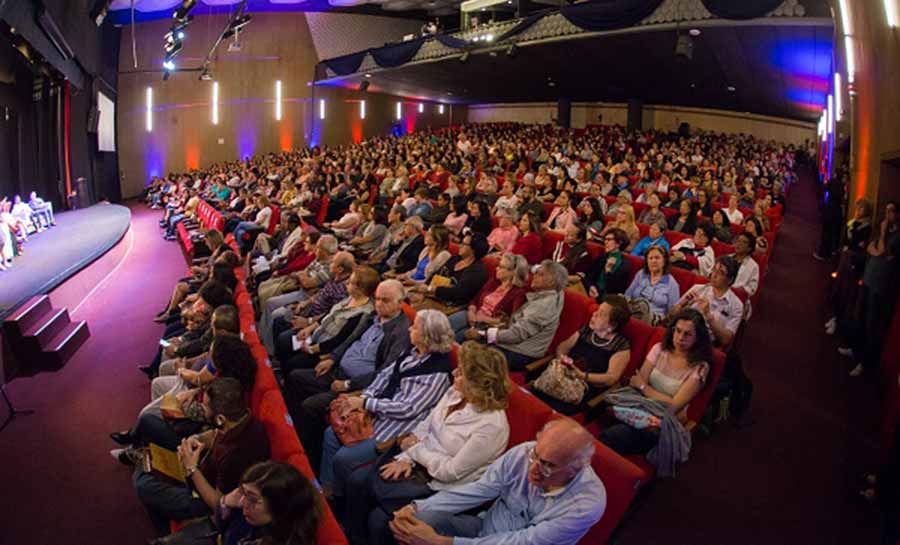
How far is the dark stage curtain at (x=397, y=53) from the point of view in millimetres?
16375

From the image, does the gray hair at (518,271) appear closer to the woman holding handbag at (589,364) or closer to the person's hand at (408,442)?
the woman holding handbag at (589,364)

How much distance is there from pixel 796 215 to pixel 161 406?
11189mm

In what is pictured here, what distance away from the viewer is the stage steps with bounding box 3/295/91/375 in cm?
435

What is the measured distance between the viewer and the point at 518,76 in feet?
55.8

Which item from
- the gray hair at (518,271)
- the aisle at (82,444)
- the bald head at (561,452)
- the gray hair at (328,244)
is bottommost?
the aisle at (82,444)

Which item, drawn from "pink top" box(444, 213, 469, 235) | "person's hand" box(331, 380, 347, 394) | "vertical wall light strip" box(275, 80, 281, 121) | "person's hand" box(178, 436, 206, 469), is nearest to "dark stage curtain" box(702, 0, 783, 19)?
"pink top" box(444, 213, 469, 235)

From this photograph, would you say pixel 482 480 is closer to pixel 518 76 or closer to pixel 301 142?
pixel 518 76

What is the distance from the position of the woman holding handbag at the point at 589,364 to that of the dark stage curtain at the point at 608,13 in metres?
8.40

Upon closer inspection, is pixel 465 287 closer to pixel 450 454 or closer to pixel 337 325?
pixel 337 325

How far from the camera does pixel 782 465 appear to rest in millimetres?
2916

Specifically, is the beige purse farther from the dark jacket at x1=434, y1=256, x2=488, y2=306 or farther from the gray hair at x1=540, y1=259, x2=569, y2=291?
the dark jacket at x1=434, y1=256, x2=488, y2=306

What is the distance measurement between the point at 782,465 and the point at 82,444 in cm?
375

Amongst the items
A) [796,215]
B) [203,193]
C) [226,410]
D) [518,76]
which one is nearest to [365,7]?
[518,76]

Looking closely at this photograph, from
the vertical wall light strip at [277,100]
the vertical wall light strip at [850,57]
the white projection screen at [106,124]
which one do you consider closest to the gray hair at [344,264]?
the vertical wall light strip at [850,57]
